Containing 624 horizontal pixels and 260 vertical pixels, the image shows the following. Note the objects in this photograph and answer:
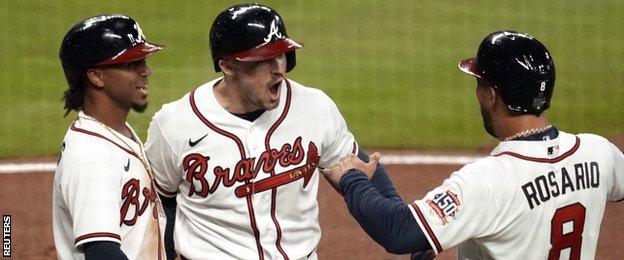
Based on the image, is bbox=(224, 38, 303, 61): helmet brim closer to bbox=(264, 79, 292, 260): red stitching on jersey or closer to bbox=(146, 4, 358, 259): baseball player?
bbox=(146, 4, 358, 259): baseball player

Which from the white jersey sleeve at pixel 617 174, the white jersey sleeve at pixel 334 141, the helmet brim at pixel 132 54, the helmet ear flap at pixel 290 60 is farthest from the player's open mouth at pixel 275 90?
the white jersey sleeve at pixel 617 174

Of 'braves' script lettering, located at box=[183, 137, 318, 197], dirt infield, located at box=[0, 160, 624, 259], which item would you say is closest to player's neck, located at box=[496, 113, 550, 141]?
'braves' script lettering, located at box=[183, 137, 318, 197]

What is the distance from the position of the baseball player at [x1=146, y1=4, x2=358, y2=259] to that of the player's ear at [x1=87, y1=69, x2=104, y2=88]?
0.30m

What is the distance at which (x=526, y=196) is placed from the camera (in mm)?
3670

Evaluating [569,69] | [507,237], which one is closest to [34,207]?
[507,237]

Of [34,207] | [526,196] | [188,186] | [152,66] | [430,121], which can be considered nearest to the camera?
[526,196]

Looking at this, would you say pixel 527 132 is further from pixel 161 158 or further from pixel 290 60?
pixel 161 158

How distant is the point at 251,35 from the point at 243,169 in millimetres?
497

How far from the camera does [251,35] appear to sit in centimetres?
392

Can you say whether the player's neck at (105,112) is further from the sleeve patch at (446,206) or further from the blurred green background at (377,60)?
the blurred green background at (377,60)

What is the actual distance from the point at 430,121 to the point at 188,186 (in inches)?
186

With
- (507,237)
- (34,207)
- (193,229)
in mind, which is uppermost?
(507,237)

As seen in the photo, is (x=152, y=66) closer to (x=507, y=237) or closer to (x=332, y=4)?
(x=332, y=4)

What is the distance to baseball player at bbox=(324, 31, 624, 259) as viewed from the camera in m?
3.67
